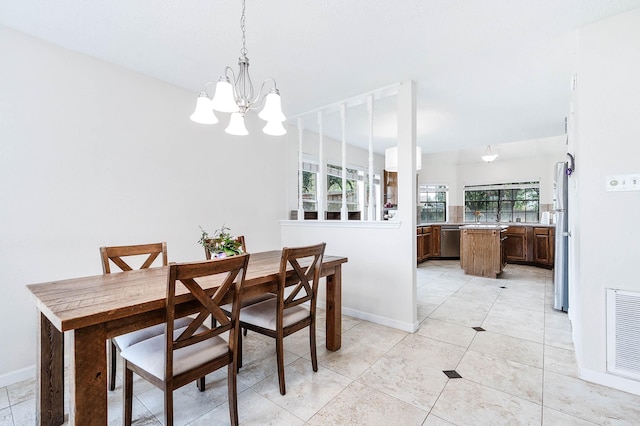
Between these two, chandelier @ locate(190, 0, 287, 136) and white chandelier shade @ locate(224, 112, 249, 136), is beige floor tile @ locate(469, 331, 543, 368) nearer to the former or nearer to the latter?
chandelier @ locate(190, 0, 287, 136)

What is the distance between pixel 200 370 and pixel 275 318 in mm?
585

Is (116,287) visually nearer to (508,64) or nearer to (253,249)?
(253,249)

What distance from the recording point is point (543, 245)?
5.98 meters

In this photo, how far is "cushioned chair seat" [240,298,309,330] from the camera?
6.50ft

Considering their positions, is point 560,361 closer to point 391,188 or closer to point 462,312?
point 462,312

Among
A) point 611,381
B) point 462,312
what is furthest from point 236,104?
point 462,312

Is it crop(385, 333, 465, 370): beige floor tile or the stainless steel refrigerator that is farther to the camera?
the stainless steel refrigerator

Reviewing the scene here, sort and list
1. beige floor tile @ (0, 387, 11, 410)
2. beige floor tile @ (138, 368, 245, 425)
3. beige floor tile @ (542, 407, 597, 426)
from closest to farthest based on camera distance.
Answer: beige floor tile @ (542, 407, 597, 426), beige floor tile @ (138, 368, 245, 425), beige floor tile @ (0, 387, 11, 410)

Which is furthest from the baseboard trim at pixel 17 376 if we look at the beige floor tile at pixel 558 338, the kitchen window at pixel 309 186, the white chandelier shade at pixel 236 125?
the beige floor tile at pixel 558 338

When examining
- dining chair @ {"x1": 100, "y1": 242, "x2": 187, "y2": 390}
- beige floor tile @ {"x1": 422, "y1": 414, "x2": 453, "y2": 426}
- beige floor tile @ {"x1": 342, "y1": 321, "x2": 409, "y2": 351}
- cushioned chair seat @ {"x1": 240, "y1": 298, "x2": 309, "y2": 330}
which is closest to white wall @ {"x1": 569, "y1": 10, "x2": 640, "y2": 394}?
beige floor tile @ {"x1": 422, "y1": 414, "x2": 453, "y2": 426}

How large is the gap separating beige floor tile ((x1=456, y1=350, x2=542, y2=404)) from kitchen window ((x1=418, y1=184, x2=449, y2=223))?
555cm

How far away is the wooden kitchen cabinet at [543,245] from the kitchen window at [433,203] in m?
2.02

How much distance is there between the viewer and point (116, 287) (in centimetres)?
159

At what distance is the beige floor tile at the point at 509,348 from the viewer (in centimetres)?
236
